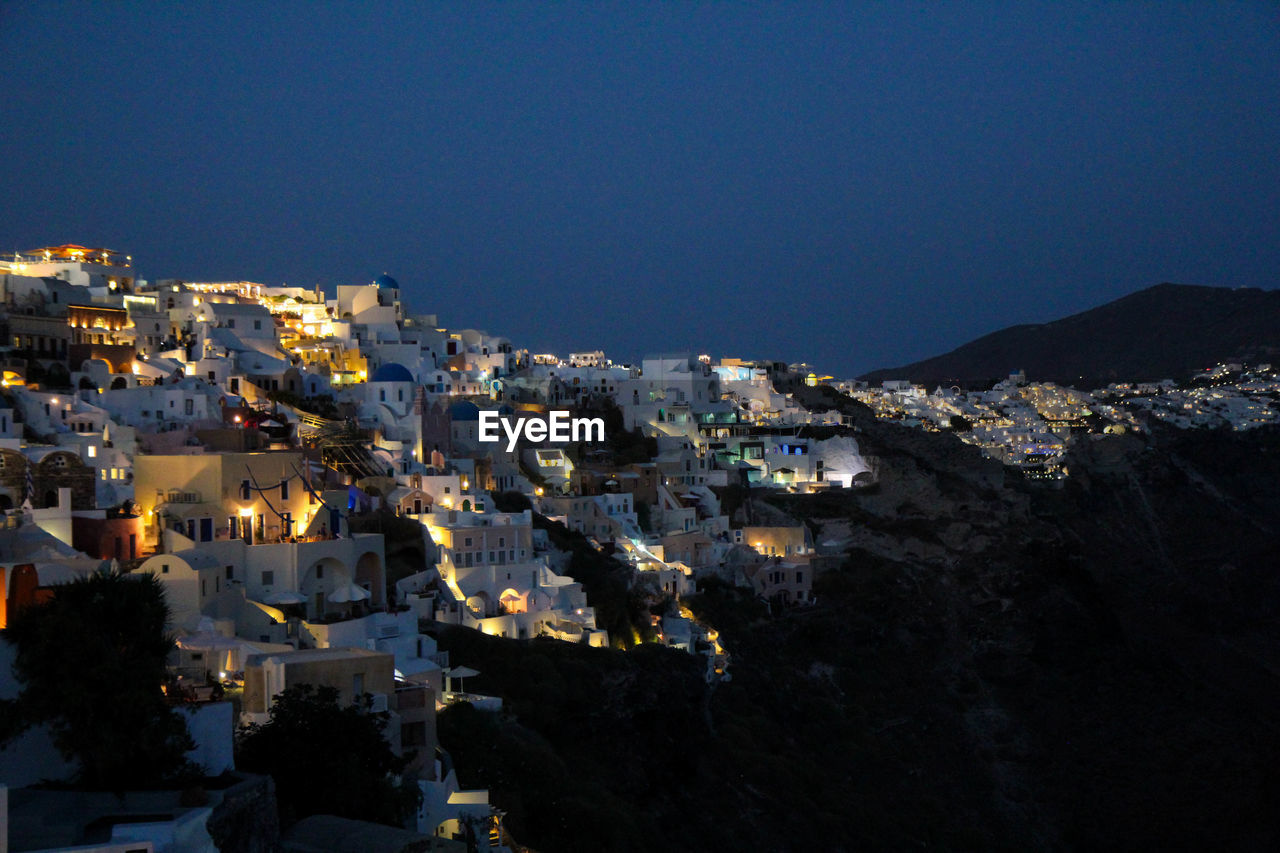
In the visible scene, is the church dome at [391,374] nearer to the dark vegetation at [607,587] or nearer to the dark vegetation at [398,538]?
the dark vegetation at [607,587]

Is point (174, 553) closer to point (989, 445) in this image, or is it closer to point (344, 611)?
point (344, 611)

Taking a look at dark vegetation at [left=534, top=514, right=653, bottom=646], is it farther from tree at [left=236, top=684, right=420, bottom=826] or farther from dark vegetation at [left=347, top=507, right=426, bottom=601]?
tree at [left=236, top=684, right=420, bottom=826]

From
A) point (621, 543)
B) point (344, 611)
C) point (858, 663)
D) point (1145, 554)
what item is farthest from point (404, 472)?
point (1145, 554)

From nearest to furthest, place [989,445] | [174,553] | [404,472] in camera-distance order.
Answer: [174,553] < [404,472] < [989,445]

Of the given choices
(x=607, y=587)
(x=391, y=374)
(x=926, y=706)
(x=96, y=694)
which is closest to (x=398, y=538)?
(x=607, y=587)

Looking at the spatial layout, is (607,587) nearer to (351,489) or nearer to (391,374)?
(351,489)

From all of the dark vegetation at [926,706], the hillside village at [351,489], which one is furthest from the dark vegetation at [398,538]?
the dark vegetation at [926,706]
